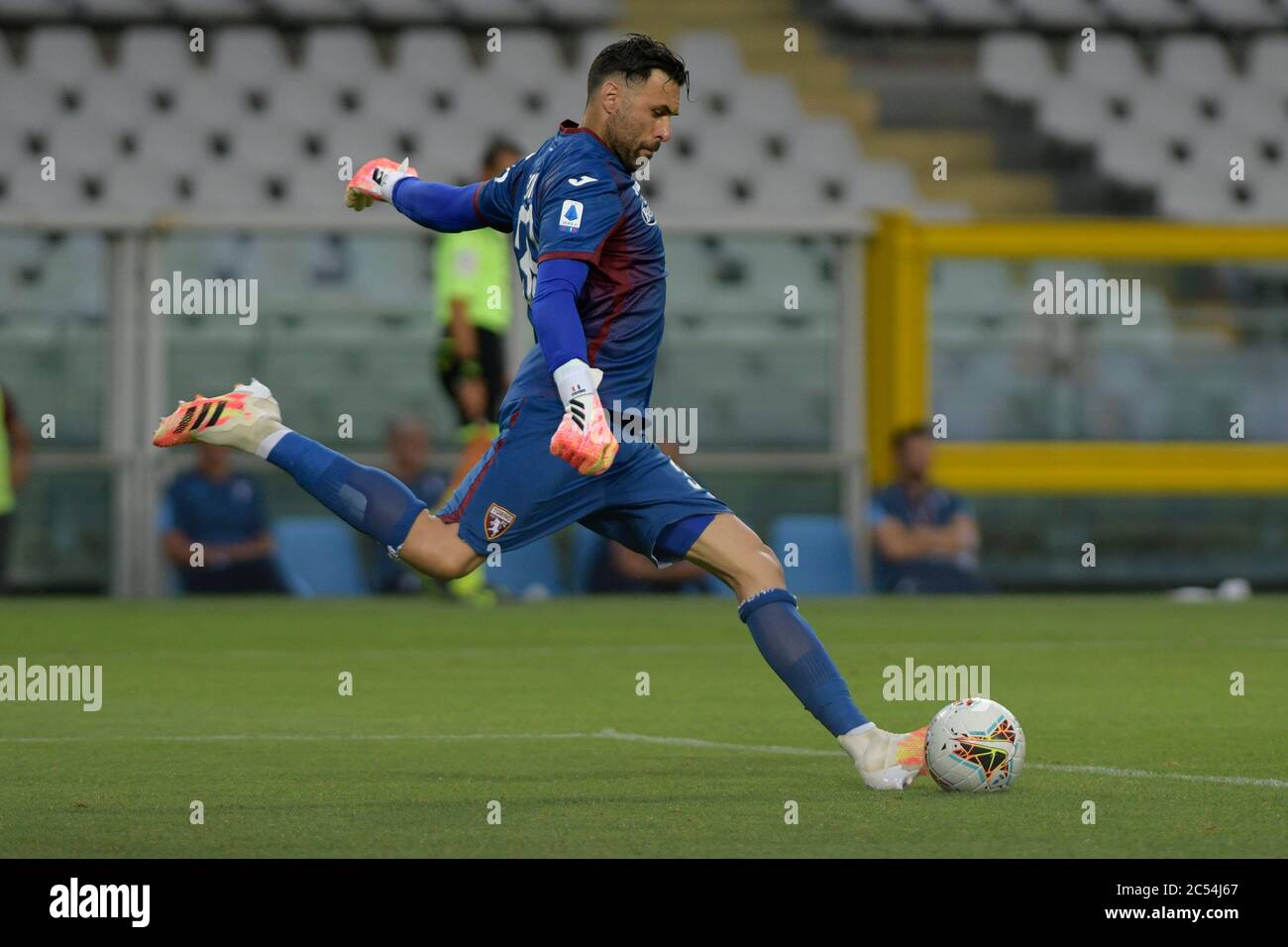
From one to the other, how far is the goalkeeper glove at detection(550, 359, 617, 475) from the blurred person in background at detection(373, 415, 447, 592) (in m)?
10.0

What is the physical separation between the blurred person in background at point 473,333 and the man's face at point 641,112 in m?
7.99

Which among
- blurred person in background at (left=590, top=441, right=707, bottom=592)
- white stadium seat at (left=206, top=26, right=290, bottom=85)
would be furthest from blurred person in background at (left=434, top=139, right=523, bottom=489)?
white stadium seat at (left=206, top=26, right=290, bottom=85)

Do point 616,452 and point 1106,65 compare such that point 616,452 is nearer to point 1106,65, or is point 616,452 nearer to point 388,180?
point 388,180

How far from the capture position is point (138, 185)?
18.4 m

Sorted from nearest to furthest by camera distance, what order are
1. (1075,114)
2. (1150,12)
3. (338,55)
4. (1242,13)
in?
(338,55) < (1075,114) < (1150,12) < (1242,13)

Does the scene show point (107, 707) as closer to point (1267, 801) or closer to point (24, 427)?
point (1267, 801)

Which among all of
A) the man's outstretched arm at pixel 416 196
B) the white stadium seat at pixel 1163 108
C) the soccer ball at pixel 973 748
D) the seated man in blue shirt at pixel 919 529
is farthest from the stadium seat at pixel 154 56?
the soccer ball at pixel 973 748

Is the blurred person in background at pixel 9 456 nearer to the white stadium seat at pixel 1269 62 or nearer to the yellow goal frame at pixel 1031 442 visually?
the yellow goal frame at pixel 1031 442

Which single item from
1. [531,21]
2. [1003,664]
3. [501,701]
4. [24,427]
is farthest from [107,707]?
[531,21]

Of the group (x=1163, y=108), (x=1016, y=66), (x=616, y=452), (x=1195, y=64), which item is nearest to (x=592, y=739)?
(x=616, y=452)

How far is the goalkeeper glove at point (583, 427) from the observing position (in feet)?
18.8

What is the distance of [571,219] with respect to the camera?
6078 mm

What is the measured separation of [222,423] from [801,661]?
6.00ft

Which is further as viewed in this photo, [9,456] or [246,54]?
[246,54]
